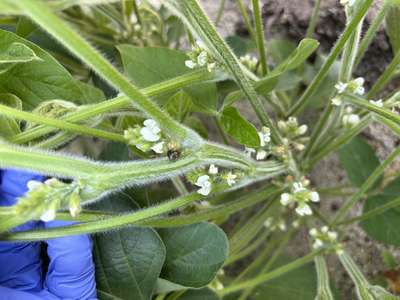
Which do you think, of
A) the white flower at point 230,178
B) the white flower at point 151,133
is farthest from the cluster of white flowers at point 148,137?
the white flower at point 230,178

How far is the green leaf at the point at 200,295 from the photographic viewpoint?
0.81 m

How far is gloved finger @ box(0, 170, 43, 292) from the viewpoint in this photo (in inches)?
27.9

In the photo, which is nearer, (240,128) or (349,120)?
(240,128)

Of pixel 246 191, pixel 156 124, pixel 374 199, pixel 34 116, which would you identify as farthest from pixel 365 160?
pixel 34 116

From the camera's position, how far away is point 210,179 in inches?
25.0

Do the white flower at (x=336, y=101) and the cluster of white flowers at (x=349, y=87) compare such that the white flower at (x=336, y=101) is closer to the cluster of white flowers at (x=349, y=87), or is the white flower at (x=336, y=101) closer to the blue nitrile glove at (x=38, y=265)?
the cluster of white flowers at (x=349, y=87)

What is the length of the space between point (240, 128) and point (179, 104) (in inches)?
4.5

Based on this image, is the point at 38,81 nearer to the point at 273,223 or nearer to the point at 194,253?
the point at 194,253

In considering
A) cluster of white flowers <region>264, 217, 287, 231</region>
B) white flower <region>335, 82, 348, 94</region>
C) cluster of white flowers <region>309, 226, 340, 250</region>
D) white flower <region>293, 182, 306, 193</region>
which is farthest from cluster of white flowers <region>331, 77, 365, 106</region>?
cluster of white flowers <region>264, 217, 287, 231</region>

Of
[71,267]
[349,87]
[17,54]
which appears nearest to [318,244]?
[349,87]

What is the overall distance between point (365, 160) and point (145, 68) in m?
0.42

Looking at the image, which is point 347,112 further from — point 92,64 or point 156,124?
point 92,64

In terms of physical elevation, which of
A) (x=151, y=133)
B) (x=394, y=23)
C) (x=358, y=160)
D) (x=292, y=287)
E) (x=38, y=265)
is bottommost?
(x=292, y=287)

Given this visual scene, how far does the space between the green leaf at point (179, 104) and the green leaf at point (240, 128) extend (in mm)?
75
